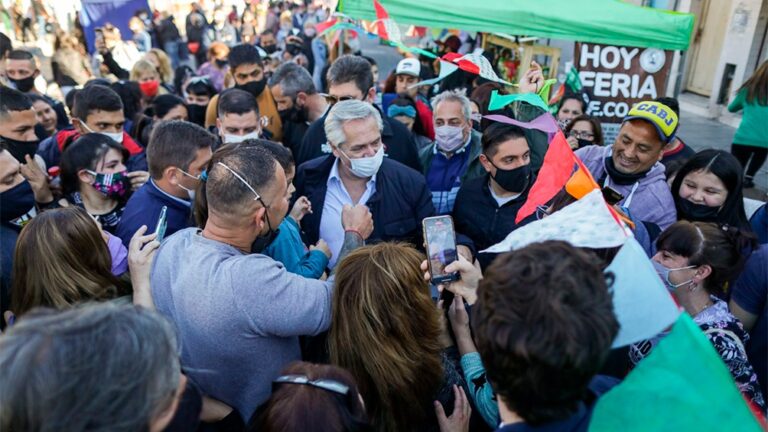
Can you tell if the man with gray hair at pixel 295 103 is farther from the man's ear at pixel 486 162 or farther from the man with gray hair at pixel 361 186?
the man's ear at pixel 486 162

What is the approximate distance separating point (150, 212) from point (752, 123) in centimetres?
627

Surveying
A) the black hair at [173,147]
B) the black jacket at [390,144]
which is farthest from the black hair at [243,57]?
the black hair at [173,147]

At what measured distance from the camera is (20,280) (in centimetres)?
209

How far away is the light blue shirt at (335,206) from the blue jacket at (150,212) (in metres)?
0.80

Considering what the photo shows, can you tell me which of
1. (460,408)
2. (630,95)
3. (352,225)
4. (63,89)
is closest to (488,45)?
(630,95)

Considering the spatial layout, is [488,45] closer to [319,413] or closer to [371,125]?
[371,125]

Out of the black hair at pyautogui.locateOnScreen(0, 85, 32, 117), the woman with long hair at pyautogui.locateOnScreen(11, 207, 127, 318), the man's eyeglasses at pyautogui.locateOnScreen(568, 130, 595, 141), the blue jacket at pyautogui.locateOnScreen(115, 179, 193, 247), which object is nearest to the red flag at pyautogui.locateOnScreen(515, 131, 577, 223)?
the woman with long hair at pyautogui.locateOnScreen(11, 207, 127, 318)

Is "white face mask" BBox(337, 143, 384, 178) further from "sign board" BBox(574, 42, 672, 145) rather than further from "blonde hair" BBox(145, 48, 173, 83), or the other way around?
"blonde hair" BBox(145, 48, 173, 83)

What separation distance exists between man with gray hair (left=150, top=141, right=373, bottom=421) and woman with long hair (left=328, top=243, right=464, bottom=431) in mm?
128

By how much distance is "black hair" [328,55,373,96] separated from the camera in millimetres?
4344

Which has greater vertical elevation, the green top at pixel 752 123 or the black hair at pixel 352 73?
the black hair at pixel 352 73

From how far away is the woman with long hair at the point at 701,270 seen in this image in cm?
218

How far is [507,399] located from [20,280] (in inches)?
78.8

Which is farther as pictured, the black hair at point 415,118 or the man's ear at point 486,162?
the black hair at point 415,118
